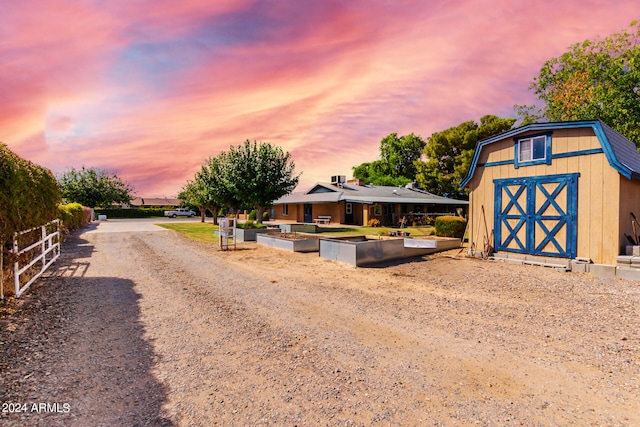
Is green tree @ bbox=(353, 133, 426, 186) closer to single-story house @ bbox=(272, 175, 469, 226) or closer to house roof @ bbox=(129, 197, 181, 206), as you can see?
single-story house @ bbox=(272, 175, 469, 226)

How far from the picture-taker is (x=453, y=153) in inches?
1813

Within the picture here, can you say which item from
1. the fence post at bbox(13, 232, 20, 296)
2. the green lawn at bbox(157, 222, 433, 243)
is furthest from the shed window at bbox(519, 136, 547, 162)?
the fence post at bbox(13, 232, 20, 296)

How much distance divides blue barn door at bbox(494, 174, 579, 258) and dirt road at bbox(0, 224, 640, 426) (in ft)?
8.44

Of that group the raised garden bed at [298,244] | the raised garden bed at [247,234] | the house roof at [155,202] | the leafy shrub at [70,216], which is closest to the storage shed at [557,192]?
the raised garden bed at [298,244]

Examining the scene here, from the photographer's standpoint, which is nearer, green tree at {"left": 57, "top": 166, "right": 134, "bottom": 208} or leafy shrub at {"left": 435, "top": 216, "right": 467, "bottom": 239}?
leafy shrub at {"left": 435, "top": 216, "right": 467, "bottom": 239}

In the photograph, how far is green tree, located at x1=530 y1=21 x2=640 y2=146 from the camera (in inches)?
1000

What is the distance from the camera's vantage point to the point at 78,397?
12.3 feet

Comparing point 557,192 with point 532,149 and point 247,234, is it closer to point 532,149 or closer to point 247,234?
point 532,149

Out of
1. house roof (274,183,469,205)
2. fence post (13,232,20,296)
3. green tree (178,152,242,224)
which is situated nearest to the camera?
fence post (13,232,20,296)

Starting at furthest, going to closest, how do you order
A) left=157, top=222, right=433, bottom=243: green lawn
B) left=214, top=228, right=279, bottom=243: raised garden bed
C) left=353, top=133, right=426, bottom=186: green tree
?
left=353, top=133, right=426, bottom=186: green tree, left=157, top=222, right=433, bottom=243: green lawn, left=214, top=228, right=279, bottom=243: raised garden bed

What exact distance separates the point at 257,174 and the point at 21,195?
60.7 feet

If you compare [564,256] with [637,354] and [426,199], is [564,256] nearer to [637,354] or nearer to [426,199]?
[637,354]

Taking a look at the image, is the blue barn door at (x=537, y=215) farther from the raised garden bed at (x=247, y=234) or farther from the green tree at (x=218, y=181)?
the green tree at (x=218, y=181)

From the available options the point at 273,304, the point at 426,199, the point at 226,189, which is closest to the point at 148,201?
the point at 226,189
